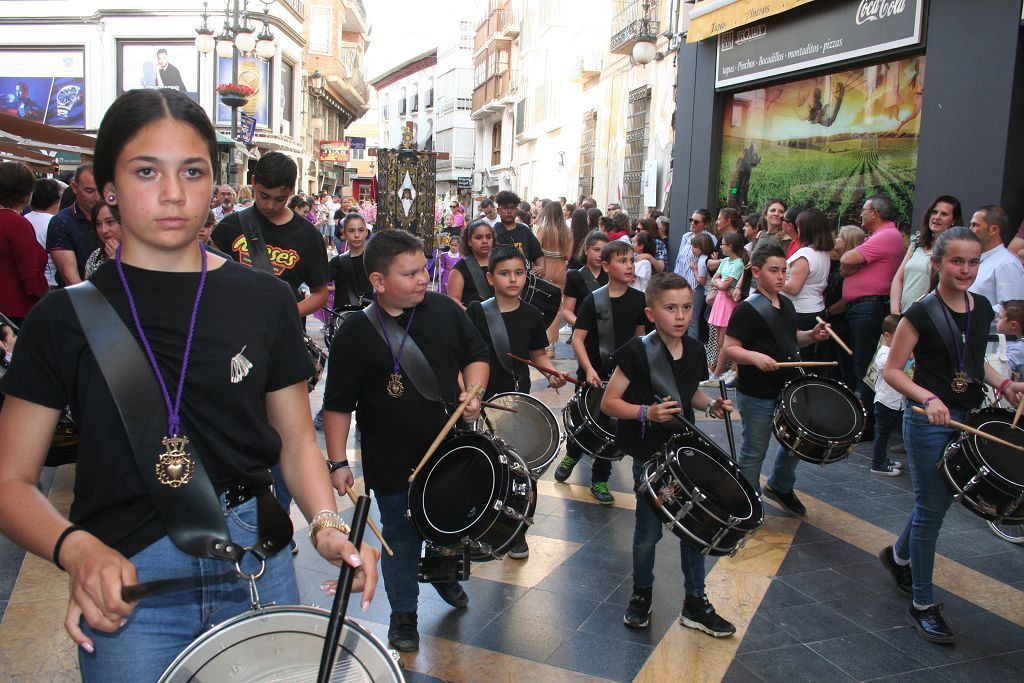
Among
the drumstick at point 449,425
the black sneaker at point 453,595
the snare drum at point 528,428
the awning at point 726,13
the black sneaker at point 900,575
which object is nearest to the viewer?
the drumstick at point 449,425

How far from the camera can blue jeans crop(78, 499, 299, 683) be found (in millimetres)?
1890

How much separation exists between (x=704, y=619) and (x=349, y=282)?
5802mm

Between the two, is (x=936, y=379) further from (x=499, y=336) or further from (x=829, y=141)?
(x=829, y=141)

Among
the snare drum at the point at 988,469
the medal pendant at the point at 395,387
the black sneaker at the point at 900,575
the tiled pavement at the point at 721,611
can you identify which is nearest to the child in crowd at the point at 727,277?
the tiled pavement at the point at 721,611

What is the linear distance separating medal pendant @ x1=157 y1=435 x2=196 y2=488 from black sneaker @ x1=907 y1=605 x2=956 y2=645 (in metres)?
3.75

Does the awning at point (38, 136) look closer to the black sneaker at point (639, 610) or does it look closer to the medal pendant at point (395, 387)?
the medal pendant at point (395, 387)

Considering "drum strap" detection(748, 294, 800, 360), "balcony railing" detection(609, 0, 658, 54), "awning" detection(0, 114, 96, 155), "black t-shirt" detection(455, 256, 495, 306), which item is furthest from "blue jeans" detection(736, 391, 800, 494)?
"balcony railing" detection(609, 0, 658, 54)

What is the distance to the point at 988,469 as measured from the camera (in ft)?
13.4

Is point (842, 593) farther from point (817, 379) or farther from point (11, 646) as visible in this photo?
point (11, 646)

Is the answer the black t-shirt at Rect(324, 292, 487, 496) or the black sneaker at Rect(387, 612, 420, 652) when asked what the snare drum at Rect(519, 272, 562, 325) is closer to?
the black t-shirt at Rect(324, 292, 487, 496)

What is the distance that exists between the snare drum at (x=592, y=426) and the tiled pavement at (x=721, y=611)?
0.48m

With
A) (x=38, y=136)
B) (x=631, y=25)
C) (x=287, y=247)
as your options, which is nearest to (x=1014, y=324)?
(x=287, y=247)

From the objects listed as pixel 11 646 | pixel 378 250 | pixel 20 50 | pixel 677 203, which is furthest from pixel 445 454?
pixel 20 50

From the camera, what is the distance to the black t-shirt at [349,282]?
357 inches
